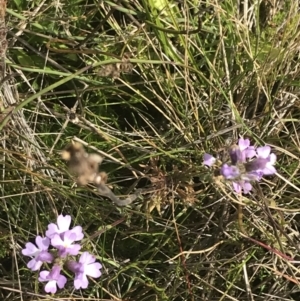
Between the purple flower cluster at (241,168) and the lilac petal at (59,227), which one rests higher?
the purple flower cluster at (241,168)

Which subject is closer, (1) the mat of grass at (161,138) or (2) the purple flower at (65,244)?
(2) the purple flower at (65,244)

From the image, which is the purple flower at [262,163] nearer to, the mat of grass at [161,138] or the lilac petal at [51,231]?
the mat of grass at [161,138]

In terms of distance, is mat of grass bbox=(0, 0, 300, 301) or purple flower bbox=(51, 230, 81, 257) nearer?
purple flower bbox=(51, 230, 81, 257)

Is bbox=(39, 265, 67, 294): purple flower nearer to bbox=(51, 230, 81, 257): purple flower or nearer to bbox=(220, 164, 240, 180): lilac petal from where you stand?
bbox=(51, 230, 81, 257): purple flower

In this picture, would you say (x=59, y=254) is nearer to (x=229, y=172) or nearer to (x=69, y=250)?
(x=69, y=250)

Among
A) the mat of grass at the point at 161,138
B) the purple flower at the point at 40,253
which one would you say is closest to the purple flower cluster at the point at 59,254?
the purple flower at the point at 40,253

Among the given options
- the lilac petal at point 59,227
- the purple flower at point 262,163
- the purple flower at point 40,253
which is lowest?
the purple flower at point 40,253

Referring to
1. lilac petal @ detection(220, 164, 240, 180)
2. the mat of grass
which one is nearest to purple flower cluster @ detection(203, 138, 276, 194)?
lilac petal @ detection(220, 164, 240, 180)
